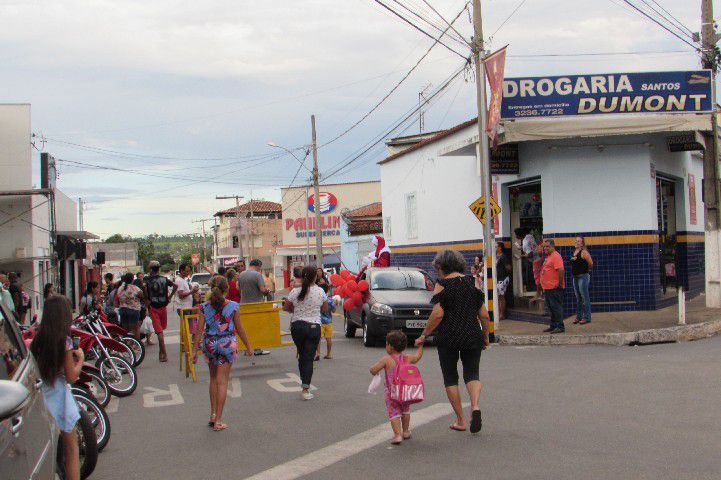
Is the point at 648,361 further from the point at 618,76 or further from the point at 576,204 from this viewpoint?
the point at 618,76

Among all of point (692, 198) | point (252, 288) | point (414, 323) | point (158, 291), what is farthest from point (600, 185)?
point (158, 291)

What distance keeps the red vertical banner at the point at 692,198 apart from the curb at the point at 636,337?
671 cm

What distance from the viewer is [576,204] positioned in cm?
1789

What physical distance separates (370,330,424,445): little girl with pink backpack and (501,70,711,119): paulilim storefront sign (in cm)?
1104

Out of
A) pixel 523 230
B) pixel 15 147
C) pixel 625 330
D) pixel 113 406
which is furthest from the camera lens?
pixel 15 147

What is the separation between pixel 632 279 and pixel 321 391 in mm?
9398

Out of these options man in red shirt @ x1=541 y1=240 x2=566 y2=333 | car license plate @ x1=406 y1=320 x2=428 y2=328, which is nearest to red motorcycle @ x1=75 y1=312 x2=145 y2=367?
car license plate @ x1=406 y1=320 x2=428 y2=328

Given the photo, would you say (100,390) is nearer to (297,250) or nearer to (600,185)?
(600,185)

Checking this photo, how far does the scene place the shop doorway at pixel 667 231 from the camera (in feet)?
65.6

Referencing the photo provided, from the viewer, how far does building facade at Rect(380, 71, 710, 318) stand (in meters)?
17.2

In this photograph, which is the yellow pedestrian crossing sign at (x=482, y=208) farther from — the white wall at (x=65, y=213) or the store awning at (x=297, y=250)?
the store awning at (x=297, y=250)

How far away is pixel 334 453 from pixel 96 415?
2256 mm

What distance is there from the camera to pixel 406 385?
7320 mm

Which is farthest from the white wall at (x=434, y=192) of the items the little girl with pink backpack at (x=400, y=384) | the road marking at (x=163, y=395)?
the little girl with pink backpack at (x=400, y=384)
